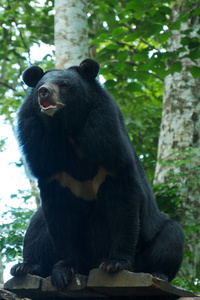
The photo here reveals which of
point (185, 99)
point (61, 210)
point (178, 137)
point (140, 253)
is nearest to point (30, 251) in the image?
point (61, 210)

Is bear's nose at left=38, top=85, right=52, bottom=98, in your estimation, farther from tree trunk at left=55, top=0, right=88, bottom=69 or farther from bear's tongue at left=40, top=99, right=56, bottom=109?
tree trunk at left=55, top=0, right=88, bottom=69

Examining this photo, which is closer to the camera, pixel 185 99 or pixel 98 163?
pixel 98 163

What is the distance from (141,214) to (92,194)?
0.44 meters

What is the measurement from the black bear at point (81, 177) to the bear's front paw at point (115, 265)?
1.06 feet

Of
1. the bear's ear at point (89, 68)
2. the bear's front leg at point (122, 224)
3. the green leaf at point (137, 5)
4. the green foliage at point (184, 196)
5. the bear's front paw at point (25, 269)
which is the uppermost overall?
the green leaf at point (137, 5)

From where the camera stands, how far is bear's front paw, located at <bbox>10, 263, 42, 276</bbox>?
12.5ft

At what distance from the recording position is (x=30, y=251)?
4.34 meters

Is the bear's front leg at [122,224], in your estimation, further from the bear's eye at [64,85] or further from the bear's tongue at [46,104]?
the bear's eye at [64,85]

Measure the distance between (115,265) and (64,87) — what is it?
5.21 ft

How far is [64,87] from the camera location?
422 centimetres

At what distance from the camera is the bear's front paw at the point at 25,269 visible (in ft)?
12.5

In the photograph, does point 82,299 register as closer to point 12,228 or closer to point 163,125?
point 12,228

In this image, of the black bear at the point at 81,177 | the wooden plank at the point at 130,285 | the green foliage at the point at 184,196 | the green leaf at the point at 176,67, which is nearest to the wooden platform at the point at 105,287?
the wooden plank at the point at 130,285

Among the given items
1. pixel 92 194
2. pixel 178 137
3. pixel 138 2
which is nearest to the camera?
pixel 92 194
